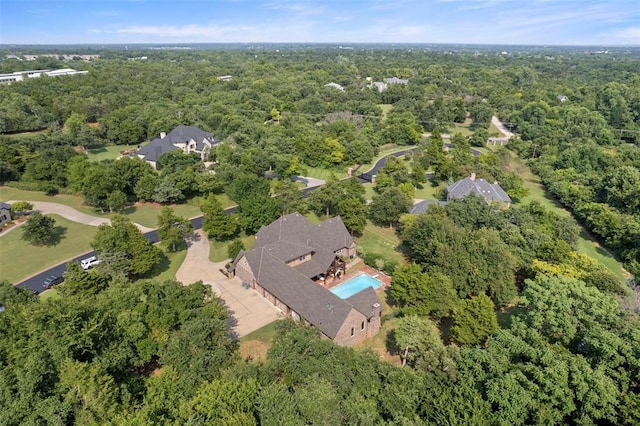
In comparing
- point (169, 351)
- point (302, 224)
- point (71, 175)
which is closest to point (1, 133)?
point (71, 175)

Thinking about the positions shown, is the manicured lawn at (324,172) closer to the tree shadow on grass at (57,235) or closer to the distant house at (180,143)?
the distant house at (180,143)

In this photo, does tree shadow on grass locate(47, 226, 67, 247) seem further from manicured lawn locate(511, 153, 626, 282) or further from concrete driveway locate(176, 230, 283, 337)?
manicured lawn locate(511, 153, 626, 282)

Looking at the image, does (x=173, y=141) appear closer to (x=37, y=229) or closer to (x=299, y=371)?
(x=37, y=229)

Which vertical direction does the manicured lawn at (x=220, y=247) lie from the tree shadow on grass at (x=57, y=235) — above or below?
below

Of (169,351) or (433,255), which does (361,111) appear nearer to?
(433,255)

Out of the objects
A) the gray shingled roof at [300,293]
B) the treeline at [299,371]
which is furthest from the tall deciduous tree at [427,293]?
the gray shingled roof at [300,293]

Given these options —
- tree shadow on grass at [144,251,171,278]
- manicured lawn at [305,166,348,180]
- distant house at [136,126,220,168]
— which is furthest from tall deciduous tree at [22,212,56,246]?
manicured lawn at [305,166,348,180]

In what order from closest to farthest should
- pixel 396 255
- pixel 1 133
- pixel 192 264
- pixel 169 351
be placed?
pixel 169 351, pixel 192 264, pixel 396 255, pixel 1 133
